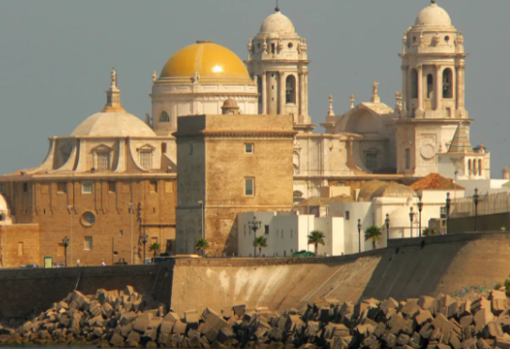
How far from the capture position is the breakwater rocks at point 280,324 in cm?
6588

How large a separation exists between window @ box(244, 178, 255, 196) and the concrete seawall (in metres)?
13.9

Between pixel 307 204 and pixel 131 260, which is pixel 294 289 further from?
pixel 131 260

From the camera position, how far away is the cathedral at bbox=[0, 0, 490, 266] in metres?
118

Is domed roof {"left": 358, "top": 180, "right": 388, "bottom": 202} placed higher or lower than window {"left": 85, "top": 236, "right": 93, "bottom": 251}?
higher

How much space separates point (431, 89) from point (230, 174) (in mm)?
26256

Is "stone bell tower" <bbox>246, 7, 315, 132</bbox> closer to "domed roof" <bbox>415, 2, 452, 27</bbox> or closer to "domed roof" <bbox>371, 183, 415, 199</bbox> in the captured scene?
"domed roof" <bbox>415, 2, 452, 27</bbox>

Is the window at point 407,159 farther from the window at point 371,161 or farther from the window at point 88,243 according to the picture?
the window at point 88,243

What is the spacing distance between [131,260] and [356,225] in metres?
22.4

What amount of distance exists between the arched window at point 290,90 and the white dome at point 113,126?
9501 mm

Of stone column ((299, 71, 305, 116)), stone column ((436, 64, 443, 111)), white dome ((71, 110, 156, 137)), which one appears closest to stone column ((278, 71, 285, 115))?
stone column ((299, 71, 305, 116))

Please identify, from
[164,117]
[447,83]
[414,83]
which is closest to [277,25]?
[164,117]

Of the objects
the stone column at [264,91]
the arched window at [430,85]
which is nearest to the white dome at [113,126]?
the stone column at [264,91]

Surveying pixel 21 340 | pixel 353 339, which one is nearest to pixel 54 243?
pixel 21 340

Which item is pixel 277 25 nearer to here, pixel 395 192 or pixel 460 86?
pixel 460 86
